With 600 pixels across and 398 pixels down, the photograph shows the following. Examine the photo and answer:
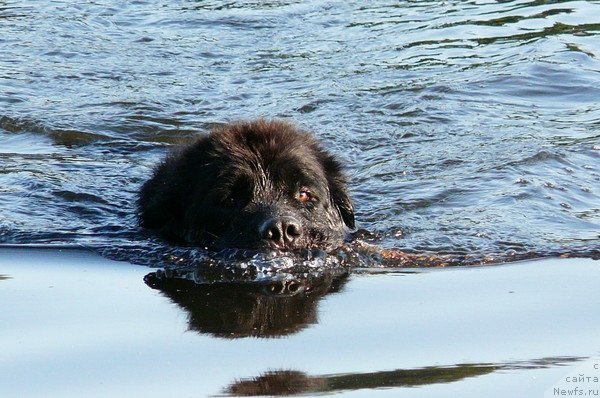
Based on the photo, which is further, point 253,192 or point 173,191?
point 173,191

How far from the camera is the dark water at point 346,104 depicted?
8.98 meters

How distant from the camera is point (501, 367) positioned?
539 cm

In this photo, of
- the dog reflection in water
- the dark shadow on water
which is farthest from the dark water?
the dark shadow on water

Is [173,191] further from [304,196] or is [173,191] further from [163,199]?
[304,196]

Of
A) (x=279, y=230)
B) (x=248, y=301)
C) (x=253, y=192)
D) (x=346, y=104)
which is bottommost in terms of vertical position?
(x=346, y=104)

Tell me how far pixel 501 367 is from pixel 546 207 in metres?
3.78

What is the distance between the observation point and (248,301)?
6883 mm

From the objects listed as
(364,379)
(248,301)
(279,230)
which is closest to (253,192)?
(279,230)

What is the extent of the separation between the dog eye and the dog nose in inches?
16.1

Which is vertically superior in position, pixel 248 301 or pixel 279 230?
pixel 279 230

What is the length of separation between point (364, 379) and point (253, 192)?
270 cm

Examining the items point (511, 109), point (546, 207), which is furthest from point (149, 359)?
point (511, 109)

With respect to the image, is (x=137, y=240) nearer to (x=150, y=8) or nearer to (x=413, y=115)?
(x=413, y=115)

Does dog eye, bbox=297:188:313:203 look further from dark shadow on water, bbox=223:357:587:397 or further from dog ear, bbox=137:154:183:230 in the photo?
dark shadow on water, bbox=223:357:587:397
